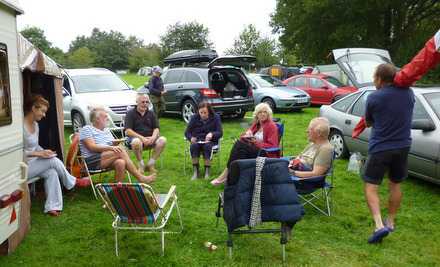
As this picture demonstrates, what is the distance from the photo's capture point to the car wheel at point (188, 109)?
38.9 ft

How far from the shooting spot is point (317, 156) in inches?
195

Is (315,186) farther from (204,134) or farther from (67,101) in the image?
(67,101)

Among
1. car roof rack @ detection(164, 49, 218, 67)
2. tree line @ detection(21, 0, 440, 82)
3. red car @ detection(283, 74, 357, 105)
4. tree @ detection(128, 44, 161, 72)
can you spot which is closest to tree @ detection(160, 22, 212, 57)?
tree @ detection(128, 44, 161, 72)

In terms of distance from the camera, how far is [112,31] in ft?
313

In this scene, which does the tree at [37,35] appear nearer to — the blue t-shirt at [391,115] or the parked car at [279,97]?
the parked car at [279,97]

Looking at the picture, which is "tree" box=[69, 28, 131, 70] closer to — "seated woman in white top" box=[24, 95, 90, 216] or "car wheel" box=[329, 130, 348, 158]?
"car wheel" box=[329, 130, 348, 158]

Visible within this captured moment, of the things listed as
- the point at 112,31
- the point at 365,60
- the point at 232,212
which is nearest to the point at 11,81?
the point at 232,212

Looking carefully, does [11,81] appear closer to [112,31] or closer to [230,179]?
[230,179]

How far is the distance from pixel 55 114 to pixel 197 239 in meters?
2.96

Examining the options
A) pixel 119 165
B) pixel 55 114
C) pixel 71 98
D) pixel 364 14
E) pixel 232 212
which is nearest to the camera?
pixel 232 212

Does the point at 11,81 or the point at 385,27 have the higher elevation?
the point at 385,27

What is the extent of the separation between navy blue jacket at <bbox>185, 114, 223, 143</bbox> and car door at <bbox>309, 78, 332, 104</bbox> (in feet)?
29.4

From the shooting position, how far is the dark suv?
11.6 m

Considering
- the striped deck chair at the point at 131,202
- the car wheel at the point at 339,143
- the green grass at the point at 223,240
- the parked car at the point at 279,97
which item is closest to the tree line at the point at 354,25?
the parked car at the point at 279,97
